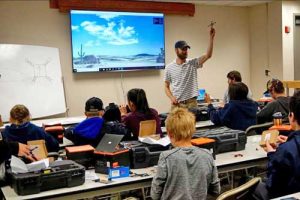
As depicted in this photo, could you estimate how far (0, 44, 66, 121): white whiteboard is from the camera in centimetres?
528

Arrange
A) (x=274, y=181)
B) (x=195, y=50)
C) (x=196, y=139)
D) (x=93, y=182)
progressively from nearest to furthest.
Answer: (x=274, y=181) < (x=93, y=182) < (x=196, y=139) < (x=195, y=50)

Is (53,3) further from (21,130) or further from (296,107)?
(296,107)

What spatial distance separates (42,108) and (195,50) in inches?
132

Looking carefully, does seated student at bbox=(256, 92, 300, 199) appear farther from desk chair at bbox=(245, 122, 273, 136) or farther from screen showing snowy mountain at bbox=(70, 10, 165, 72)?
screen showing snowy mountain at bbox=(70, 10, 165, 72)

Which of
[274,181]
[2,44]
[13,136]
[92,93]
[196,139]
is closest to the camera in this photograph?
[274,181]

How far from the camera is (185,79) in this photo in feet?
15.9

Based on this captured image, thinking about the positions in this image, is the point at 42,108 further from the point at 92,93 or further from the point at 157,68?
the point at 157,68

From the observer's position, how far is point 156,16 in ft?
22.6

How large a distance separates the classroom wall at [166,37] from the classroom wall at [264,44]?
0.47ft

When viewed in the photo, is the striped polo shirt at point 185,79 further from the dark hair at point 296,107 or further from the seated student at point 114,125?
the dark hair at point 296,107

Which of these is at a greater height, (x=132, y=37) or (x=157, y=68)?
(x=132, y=37)

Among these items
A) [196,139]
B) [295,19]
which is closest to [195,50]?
[295,19]

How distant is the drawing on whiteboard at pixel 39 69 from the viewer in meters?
5.56

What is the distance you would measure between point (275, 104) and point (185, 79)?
1188 millimetres
